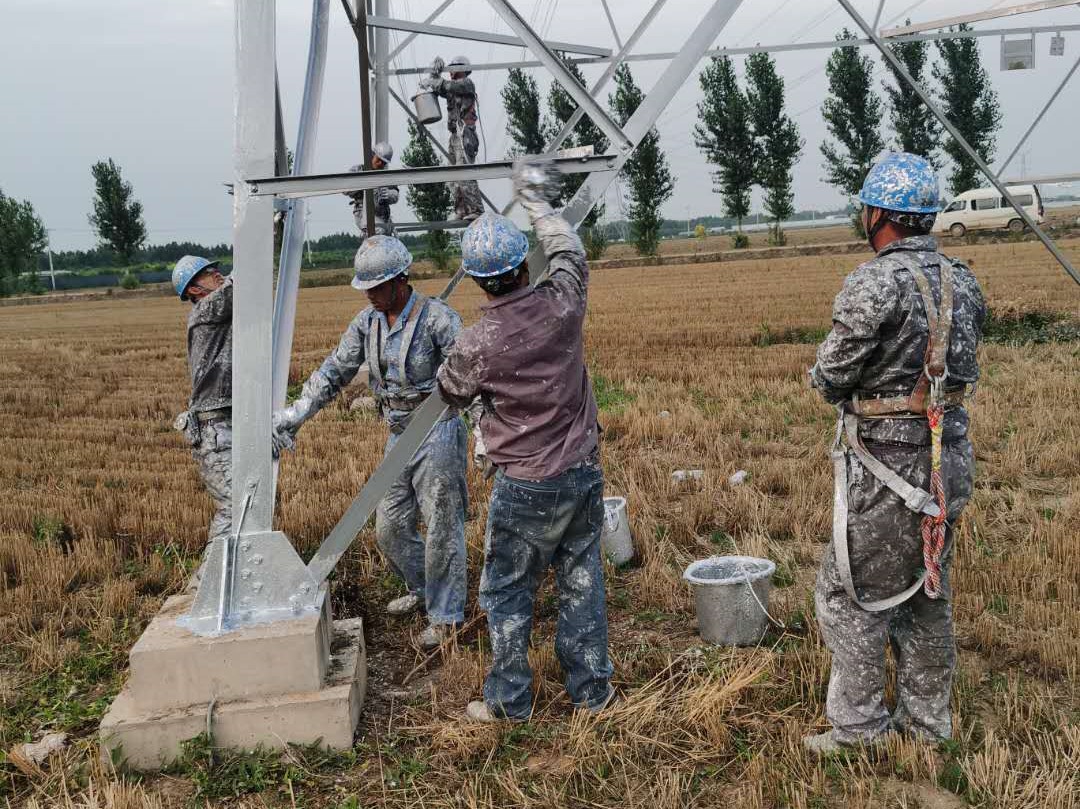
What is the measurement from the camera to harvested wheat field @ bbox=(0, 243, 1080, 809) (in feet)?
11.4

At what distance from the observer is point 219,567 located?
158 inches

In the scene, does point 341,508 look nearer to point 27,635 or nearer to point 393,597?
point 393,597

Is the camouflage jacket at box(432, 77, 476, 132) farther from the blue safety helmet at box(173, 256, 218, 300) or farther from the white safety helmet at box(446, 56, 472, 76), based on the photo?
the blue safety helmet at box(173, 256, 218, 300)

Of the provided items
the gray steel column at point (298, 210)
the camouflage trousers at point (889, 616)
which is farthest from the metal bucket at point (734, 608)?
the gray steel column at point (298, 210)

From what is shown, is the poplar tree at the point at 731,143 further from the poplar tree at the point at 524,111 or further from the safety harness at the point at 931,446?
the safety harness at the point at 931,446

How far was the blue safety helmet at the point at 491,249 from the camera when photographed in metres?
3.59

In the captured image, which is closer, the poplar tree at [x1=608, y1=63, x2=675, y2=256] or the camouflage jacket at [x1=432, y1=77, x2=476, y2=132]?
the camouflage jacket at [x1=432, y1=77, x2=476, y2=132]

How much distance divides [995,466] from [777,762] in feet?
14.5

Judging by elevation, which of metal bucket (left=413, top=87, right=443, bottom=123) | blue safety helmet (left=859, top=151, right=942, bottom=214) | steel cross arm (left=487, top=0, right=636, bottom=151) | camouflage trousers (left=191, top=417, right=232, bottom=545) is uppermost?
metal bucket (left=413, top=87, right=443, bottom=123)

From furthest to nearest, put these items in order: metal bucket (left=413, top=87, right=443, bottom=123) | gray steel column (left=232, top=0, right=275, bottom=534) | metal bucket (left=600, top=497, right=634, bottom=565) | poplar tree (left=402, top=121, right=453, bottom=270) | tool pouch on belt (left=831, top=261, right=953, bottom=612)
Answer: poplar tree (left=402, top=121, right=453, bottom=270), metal bucket (left=413, top=87, right=443, bottom=123), metal bucket (left=600, top=497, right=634, bottom=565), gray steel column (left=232, top=0, right=275, bottom=534), tool pouch on belt (left=831, top=261, right=953, bottom=612)

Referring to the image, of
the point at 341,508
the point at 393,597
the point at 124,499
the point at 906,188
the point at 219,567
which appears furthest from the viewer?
the point at 124,499

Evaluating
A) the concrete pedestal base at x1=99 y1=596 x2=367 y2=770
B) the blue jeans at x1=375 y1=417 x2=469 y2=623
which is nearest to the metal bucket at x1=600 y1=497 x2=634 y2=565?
the blue jeans at x1=375 y1=417 x2=469 y2=623

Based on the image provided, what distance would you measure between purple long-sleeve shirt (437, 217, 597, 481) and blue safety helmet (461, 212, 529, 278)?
12 centimetres

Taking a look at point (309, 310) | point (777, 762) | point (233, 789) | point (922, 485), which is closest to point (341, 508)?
point (233, 789)
